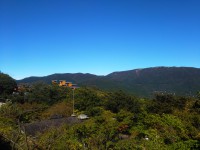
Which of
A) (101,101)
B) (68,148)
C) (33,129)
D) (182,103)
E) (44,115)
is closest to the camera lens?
(68,148)

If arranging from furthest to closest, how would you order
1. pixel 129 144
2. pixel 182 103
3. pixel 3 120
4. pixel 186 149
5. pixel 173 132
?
1. pixel 182 103
2. pixel 3 120
3. pixel 173 132
4. pixel 129 144
5. pixel 186 149

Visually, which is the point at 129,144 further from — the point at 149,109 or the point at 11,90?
the point at 11,90

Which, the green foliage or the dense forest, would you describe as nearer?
the dense forest

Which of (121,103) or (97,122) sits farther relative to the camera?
(121,103)

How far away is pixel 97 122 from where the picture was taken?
80.8 feet

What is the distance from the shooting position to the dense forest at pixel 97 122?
12.6 meters

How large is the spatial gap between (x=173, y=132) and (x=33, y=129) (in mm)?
11343

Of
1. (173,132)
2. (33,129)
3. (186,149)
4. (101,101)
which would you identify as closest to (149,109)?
(101,101)

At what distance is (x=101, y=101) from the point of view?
173 feet

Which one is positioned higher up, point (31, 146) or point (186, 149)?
point (31, 146)

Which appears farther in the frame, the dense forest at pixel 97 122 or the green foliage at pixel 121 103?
the green foliage at pixel 121 103

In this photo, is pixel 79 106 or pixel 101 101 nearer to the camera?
pixel 79 106

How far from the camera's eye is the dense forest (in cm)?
1261

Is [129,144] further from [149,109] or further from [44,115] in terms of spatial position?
[149,109]
